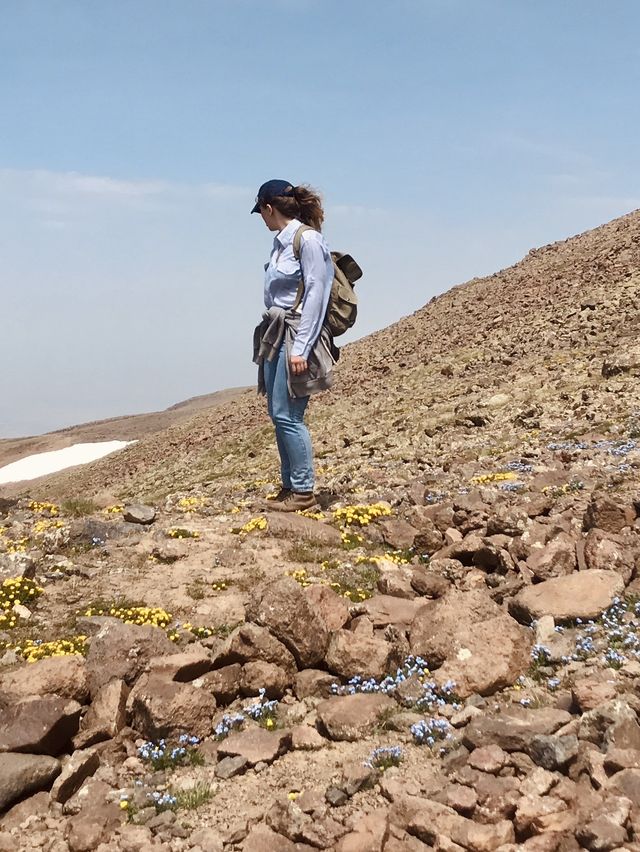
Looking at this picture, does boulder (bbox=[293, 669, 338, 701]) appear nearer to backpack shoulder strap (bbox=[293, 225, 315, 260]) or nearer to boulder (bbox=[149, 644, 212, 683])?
boulder (bbox=[149, 644, 212, 683])

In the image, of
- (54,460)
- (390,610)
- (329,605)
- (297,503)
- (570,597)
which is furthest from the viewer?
(54,460)

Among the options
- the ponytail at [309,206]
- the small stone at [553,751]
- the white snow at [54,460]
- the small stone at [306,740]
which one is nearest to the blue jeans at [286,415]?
the ponytail at [309,206]

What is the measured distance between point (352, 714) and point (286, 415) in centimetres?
482

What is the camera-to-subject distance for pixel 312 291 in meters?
8.81

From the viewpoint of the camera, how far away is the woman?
8.82 meters

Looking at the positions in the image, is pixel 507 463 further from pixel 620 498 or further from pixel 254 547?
pixel 254 547

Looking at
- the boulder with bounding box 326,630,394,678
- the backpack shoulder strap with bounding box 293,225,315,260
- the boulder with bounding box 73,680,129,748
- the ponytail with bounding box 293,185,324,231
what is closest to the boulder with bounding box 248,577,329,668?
the boulder with bounding box 326,630,394,678

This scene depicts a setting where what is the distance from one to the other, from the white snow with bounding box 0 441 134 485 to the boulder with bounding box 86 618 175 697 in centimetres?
4617

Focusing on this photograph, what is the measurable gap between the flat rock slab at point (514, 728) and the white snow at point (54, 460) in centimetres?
4830

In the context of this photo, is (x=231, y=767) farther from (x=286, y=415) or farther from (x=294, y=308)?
(x=294, y=308)

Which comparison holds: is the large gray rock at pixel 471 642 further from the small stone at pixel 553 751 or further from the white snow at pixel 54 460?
the white snow at pixel 54 460

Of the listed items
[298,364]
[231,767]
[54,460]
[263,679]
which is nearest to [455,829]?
[231,767]

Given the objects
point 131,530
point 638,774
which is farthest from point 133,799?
point 131,530

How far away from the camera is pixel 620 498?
8.34 meters
